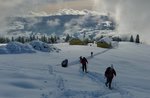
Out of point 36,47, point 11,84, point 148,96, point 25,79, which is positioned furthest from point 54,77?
point 36,47

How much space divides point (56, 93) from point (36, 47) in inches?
1907

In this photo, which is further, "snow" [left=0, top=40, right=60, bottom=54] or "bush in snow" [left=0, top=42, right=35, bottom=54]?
"snow" [left=0, top=40, right=60, bottom=54]

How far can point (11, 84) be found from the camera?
29.0m

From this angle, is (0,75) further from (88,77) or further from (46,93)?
(88,77)

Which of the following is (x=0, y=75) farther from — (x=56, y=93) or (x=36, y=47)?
(x=36, y=47)

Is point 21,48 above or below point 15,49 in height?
above

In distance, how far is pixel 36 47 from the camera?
75.1 m

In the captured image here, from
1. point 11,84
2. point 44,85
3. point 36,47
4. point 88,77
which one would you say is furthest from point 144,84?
point 36,47

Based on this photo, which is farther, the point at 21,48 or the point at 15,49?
the point at 21,48

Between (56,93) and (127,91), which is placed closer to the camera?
(56,93)

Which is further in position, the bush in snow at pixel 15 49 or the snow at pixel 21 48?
the snow at pixel 21 48

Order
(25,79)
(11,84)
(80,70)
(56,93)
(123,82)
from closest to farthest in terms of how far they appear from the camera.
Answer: (56,93) < (11,84) < (25,79) < (123,82) < (80,70)

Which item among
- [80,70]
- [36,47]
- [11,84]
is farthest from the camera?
[36,47]

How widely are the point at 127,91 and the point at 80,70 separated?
42.0 ft
